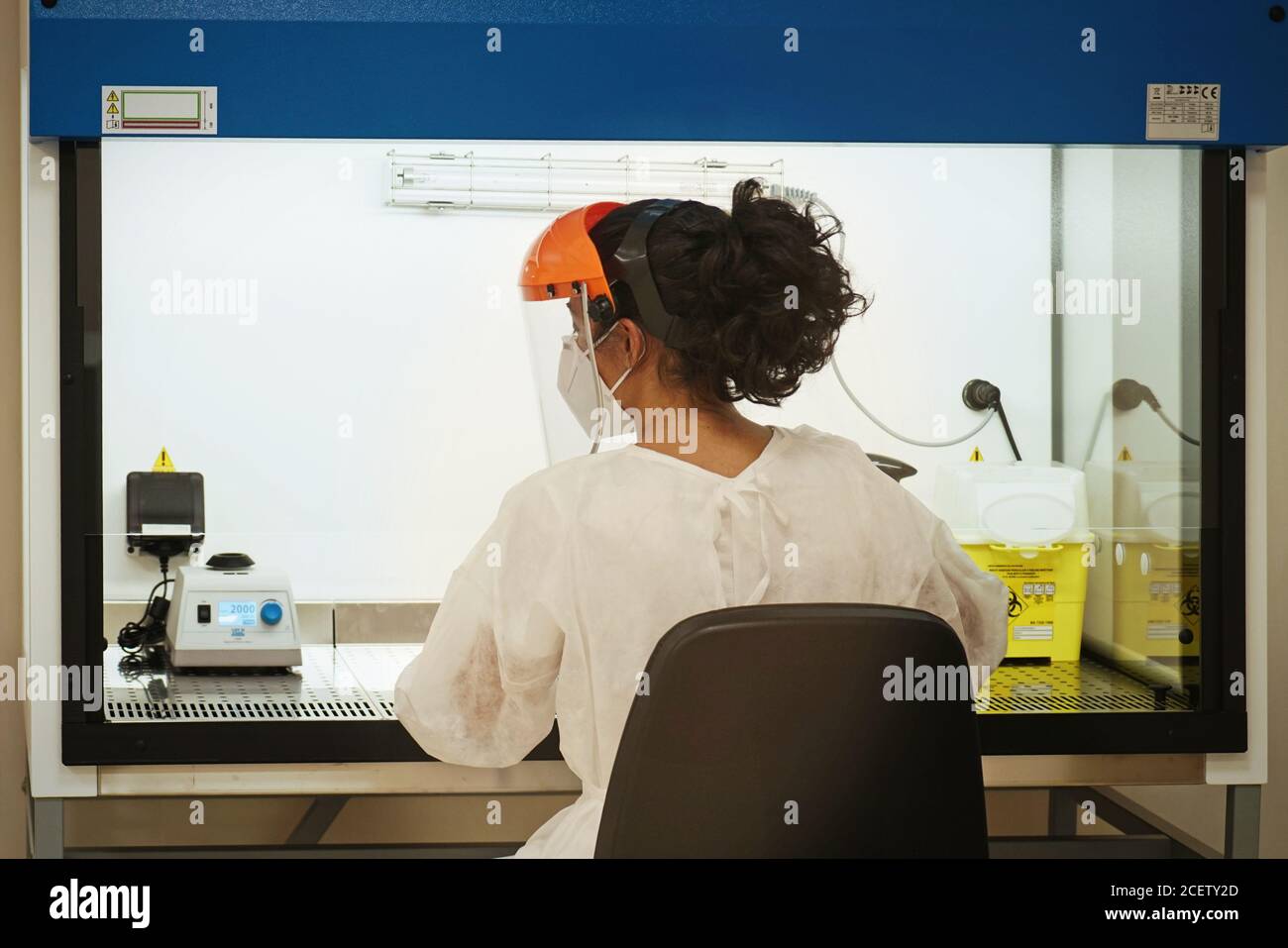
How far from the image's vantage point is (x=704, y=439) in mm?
1388

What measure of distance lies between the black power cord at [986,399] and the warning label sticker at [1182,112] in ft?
1.61

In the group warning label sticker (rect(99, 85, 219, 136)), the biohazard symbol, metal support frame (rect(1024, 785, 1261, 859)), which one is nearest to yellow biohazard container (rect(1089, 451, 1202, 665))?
the biohazard symbol

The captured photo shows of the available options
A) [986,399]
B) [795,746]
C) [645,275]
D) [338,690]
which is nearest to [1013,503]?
[986,399]

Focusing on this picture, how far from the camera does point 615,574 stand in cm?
130

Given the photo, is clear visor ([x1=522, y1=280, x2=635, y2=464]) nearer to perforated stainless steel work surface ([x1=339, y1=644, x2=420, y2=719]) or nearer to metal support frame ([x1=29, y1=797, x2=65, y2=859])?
perforated stainless steel work surface ([x1=339, y1=644, x2=420, y2=719])

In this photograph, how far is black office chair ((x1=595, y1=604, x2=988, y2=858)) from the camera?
106 cm

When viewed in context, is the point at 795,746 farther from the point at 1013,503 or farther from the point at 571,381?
the point at 1013,503

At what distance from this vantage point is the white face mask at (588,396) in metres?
1.68

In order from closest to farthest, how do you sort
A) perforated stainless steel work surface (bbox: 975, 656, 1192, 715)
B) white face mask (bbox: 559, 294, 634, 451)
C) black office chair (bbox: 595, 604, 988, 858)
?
black office chair (bbox: 595, 604, 988, 858), white face mask (bbox: 559, 294, 634, 451), perforated stainless steel work surface (bbox: 975, 656, 1192, 715)

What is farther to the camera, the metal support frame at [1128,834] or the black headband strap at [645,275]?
the metal support frame at [1128,834]

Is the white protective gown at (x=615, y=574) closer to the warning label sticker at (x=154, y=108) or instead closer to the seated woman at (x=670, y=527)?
the seated woman at (x=670, y=527)

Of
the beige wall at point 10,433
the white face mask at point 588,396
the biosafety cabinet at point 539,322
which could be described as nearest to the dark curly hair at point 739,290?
the white face mask at point 588,396

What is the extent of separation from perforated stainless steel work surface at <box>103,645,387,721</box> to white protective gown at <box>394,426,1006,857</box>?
440 mm
